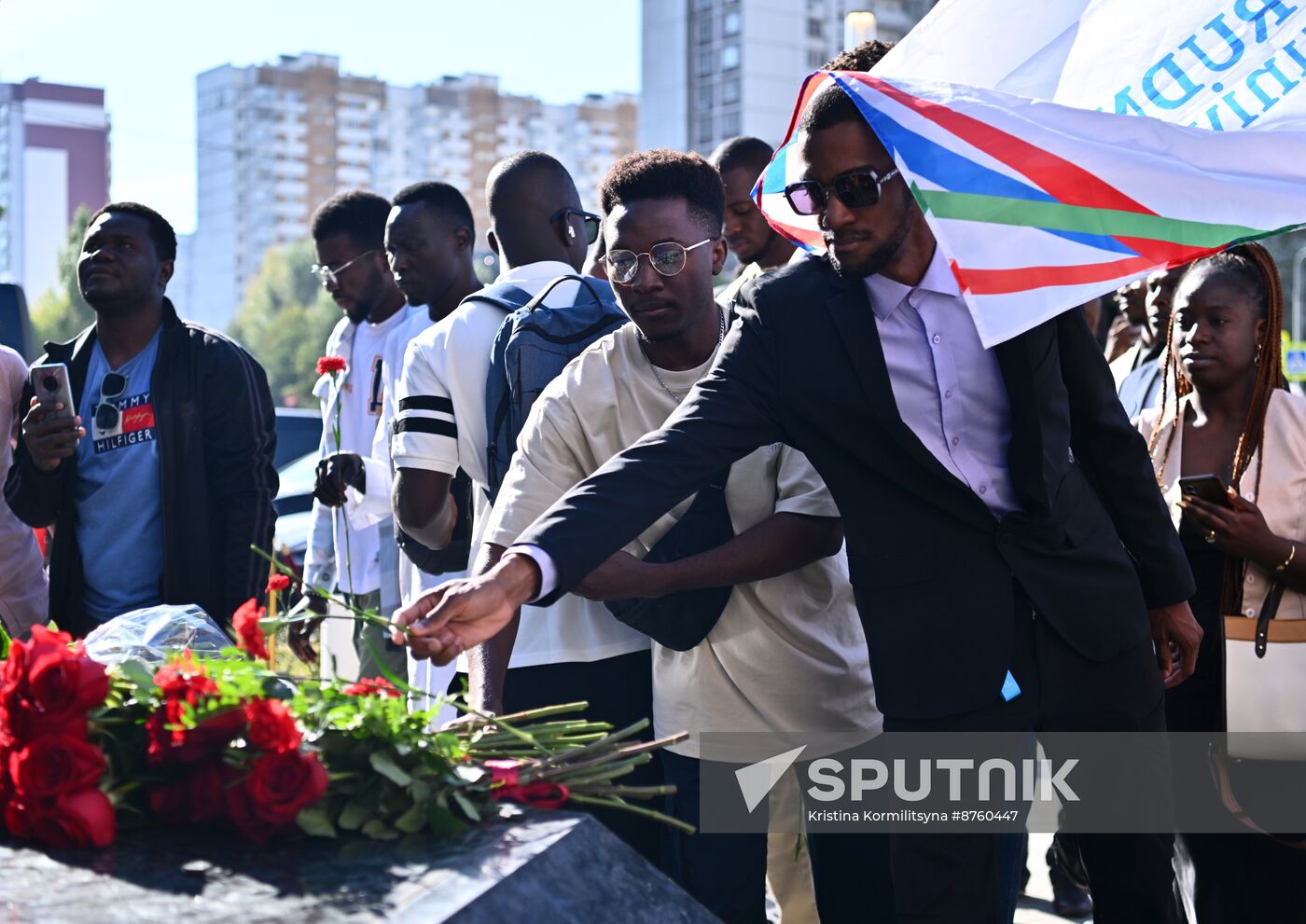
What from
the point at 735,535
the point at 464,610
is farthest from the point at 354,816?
the point at 735,535

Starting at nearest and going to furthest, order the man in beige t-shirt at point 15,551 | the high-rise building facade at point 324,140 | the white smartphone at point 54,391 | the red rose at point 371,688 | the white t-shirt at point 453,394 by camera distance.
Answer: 1. the red rose at point 371,688
2. the white t-shirt at point 453,394
3. the white smartphone at point 54,391
4. the man in beige t-shirt at point 15,551
5. the high-rise building facade at point 324,140

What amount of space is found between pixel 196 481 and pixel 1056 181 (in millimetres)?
2818

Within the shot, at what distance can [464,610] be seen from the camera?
2686 millimetres

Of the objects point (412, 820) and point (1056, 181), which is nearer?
point (412, 820)

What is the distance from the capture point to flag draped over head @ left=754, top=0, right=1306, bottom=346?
10.4 ft

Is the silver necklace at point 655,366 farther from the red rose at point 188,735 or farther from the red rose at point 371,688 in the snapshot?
the red rose at point 188,735

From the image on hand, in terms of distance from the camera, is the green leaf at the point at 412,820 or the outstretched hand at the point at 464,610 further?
the outstretched hand at the point at 464,610

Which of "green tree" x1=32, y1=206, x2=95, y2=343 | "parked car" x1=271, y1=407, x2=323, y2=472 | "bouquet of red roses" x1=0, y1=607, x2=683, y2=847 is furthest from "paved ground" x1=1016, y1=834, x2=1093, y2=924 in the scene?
"green tree" x1=32, y1=206, x2=95, y2=343

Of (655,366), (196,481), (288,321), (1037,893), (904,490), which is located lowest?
(1037,893)

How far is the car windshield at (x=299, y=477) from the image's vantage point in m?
9.78

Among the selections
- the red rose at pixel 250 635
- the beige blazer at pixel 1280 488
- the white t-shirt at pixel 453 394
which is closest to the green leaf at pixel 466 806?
the red rose at pixel 250 635

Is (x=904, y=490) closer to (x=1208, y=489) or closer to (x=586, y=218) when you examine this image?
(x=1208, y=489)

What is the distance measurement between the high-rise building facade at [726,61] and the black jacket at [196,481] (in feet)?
256

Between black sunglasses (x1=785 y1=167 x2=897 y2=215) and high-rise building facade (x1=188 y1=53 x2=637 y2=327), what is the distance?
116683mm
